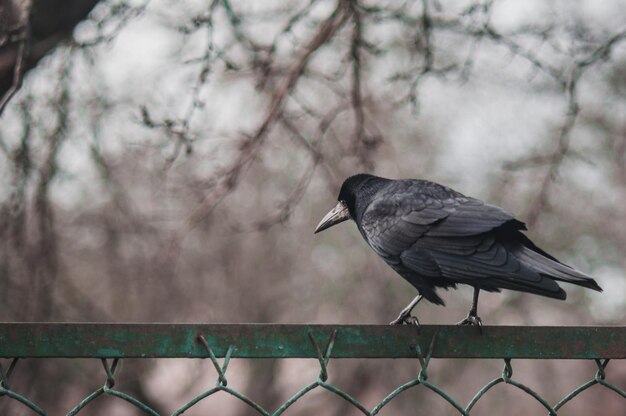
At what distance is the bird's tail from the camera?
2.07m

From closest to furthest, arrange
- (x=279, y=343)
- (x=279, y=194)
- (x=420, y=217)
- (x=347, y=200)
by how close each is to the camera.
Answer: (x=279, y=343) → (x=420, y=217) → (x=347, y=200) → (x=279, y=194)

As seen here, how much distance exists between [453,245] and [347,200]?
1327mm

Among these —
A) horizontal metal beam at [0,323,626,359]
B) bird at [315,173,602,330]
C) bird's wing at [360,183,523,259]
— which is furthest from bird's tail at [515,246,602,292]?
horizontal metal beam at [0,323,626,359]

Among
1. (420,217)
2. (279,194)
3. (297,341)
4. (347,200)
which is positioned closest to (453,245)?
(420,217)

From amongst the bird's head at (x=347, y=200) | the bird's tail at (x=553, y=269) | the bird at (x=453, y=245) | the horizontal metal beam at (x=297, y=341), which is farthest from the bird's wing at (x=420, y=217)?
the horizontal metal beam at (x=297, y=341)

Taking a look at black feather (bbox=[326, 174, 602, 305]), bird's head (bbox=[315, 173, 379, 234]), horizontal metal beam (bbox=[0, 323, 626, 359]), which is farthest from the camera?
bird's head (bbox=[315, 173, 379, 234])

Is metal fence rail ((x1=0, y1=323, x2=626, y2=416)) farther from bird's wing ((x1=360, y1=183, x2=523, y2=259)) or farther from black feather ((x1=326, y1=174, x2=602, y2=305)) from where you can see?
bird's wing ((x1=360, y1=183, x2=523, y2=259))

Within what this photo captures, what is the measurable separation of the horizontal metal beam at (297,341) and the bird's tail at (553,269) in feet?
0.99

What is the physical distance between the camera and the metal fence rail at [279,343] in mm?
1472

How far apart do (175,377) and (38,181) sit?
308 inches

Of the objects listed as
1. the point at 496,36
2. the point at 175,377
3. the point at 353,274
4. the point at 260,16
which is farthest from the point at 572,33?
the point at 175,377

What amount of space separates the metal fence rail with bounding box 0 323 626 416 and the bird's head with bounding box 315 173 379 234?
2399 millimetres

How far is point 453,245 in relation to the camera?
292 centimetres

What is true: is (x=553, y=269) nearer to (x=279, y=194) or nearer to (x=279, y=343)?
(x=279, y=343)
